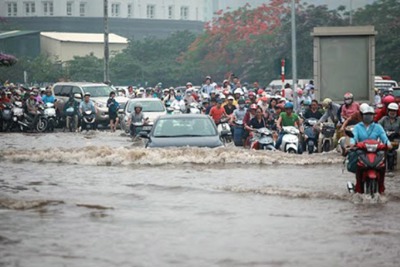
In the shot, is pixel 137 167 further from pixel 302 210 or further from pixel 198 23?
pixel 198 23

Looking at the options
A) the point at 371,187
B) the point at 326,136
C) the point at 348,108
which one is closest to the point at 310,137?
the point at 326,136

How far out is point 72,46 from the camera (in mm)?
94312

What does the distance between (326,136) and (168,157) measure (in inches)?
181

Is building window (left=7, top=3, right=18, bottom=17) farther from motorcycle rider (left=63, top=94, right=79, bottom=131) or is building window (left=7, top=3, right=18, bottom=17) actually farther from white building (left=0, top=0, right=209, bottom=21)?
motorcycle rider (left=63, top=94, right=79, bottom=131)

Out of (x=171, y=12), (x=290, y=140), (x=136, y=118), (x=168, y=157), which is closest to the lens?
(x=168, y=157)

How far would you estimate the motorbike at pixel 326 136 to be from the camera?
26.8m

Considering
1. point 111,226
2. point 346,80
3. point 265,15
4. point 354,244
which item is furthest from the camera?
point 265,15

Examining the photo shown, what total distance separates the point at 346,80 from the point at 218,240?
1890cm

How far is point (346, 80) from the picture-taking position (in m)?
32.2

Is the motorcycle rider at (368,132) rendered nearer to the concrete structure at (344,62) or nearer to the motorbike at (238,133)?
the motorbike at (238,133)

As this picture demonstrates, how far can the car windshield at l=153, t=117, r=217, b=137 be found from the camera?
24.5 m

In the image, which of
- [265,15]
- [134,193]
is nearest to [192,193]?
[134,193]

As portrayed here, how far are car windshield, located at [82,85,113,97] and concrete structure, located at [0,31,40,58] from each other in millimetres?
45091

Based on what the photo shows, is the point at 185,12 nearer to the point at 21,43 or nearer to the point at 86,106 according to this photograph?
the point at 21,43
